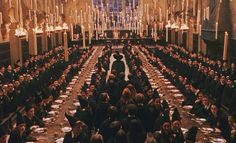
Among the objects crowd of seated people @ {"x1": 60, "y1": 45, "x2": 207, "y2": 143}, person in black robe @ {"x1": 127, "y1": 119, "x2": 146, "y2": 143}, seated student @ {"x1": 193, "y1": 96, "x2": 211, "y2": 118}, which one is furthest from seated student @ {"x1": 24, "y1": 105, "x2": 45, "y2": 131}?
seated student @ {"x1": 193, "y1": 96, "x2": 211, "y2": 118}

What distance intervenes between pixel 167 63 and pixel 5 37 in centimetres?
1209

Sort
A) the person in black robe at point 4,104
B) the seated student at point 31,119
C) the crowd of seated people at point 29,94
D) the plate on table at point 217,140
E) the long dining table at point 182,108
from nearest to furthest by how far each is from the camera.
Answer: the plate on table at point 217,140
the crowd of seated people at point 29,94
the long dining table at point 182,108
the seated student at point 31,119
the person in black robe at point 4,104

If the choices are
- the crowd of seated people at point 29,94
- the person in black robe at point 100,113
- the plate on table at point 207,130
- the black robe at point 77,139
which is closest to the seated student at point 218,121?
the plate on table at point 207,130

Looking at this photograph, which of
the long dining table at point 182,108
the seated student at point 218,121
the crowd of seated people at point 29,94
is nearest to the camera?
the seated student at point 218,121

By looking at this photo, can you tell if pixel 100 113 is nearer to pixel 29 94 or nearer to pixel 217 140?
pixel 217 140

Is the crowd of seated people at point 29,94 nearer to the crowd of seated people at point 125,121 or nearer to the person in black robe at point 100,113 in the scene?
the crowd of seated people at point 125,121

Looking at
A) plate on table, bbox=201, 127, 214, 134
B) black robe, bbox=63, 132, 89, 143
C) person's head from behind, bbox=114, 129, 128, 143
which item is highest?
person's head from behind, bbox=114, 129, 128, 143

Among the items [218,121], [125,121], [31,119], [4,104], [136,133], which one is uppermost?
[125,121]

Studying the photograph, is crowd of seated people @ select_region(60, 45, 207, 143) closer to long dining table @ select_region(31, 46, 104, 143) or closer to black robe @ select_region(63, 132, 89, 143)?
black robe @ select_region(63, 132, 89, 143)

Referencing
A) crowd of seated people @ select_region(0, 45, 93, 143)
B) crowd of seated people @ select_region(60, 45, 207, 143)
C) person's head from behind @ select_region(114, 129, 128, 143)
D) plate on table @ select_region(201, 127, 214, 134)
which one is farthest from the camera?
plate on table @ select_region(201, 127, 214, 134)

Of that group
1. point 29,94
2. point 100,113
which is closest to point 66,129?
point 100,113

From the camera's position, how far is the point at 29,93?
1545cm

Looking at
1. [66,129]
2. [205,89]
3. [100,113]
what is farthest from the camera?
[205,89]

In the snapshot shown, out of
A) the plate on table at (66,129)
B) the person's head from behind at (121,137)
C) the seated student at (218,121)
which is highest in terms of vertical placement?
the person's head from behind at (121,137)
